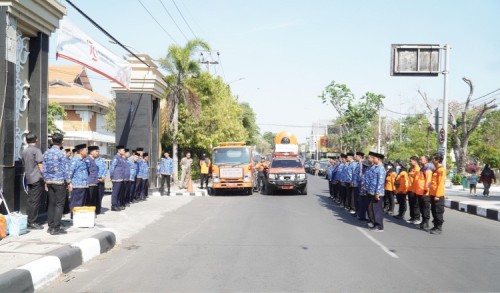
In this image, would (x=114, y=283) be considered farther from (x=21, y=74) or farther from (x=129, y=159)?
(x=129, y=159)

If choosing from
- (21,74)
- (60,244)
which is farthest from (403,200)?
(21,74)

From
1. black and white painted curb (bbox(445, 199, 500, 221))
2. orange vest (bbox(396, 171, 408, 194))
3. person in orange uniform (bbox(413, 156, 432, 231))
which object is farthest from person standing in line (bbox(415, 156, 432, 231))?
black and white painted curb (bbox(445, 199, 500, 221))

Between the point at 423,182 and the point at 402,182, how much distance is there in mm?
2024

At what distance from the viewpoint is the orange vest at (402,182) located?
45.5 ft

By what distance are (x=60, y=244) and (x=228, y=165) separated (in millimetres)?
13904

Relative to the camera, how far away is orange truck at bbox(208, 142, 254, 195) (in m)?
21.4

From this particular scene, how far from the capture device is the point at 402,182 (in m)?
14.1

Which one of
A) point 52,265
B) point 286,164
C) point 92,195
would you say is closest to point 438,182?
point 52,265

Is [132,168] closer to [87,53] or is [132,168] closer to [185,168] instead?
[87,53]

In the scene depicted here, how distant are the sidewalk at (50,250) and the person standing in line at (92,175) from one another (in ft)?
1.96

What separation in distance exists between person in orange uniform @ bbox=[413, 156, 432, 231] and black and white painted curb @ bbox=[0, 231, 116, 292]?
290 inches

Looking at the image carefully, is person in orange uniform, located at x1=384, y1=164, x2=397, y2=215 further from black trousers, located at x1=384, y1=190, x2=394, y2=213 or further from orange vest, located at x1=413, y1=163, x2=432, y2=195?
orange vest, located at x1=413, y1=163, x2=432, y2=195

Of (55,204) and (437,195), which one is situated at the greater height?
(437,195)

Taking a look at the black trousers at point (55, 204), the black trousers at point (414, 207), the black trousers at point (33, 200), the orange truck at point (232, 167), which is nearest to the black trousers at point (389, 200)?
the black trousers at point (414, 207)
